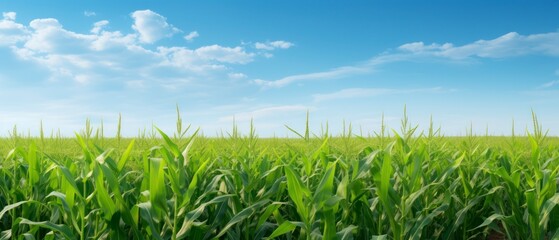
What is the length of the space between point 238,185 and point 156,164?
3.12 feet

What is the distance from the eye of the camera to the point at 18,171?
15.7 ft

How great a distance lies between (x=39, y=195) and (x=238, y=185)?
5.98 feet

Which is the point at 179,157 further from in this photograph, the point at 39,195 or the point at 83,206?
the point at 39,195

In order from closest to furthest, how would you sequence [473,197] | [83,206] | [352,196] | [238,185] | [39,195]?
1. [83,206]
2. [352,196]
3. [238,185]
4. [39,195]
5. [473,197]

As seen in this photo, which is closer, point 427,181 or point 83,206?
point 83,206

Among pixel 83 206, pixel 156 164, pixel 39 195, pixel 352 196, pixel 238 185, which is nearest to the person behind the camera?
pixel 156 164

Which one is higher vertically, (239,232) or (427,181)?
(427,181)

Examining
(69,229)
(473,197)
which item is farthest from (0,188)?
(473,197)

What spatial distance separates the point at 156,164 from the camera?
3184mm

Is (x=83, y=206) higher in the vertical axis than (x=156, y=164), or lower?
lower

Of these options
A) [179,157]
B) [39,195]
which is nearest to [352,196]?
[179,157]

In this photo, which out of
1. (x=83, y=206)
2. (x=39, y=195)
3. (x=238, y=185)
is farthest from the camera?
(x=39, y=195)

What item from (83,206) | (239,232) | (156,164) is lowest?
(239,232)

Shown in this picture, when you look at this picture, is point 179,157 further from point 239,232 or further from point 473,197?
point 473,197
